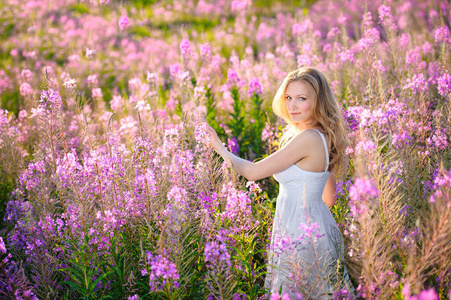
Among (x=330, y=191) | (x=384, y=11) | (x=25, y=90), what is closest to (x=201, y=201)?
(x=330, y=191)

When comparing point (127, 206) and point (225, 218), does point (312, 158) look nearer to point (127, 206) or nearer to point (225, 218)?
point (225, 218)

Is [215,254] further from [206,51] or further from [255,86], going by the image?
[206,51]

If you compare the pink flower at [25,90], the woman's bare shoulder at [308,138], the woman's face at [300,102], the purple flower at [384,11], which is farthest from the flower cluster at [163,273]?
the pink flower at [25,90]

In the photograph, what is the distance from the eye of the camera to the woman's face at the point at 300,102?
2871 mm

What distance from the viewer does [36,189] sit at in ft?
10.5

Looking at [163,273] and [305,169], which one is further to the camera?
[305,169]

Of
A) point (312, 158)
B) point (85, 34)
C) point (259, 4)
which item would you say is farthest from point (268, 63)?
point (259, 4)

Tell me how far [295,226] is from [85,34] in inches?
500

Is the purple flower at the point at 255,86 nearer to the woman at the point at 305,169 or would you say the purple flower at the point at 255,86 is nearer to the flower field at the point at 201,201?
the flower field at the point at 201,201

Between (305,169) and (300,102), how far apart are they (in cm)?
58

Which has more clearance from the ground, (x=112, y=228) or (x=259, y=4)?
(x=259, y=4)

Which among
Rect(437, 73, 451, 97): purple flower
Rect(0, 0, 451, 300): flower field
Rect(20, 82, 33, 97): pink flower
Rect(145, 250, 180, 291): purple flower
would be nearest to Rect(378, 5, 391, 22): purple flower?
Rect(0, 0, 451, 300): flower field

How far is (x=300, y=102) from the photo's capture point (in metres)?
2.87

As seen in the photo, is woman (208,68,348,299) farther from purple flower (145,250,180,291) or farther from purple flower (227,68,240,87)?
purple flower (227,68,240,87)
